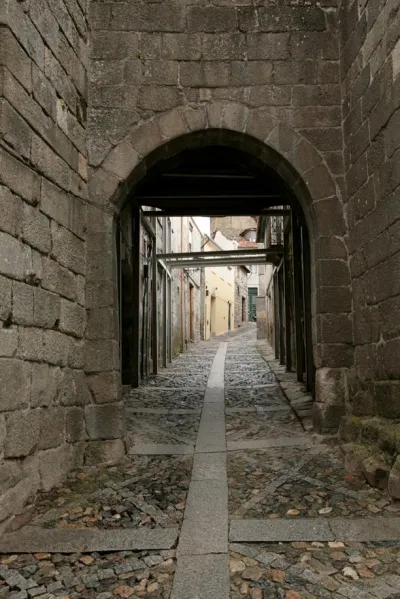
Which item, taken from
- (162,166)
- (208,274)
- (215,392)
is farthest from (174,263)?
(208,274)

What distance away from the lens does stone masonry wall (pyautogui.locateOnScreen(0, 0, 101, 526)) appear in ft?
8.73

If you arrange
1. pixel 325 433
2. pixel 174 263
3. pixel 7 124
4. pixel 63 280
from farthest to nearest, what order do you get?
pixel 174 263 < pixel 325 433 < pixel 63 280 < pixel 7 124

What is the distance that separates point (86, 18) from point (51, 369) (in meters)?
2.97

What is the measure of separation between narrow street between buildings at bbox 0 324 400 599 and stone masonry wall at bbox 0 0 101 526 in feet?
1.07

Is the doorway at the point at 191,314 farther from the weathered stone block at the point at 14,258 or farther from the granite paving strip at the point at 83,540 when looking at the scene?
the granite paving strip at the point at 83,540

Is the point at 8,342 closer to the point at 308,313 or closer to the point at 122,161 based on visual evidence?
the point at 122,161

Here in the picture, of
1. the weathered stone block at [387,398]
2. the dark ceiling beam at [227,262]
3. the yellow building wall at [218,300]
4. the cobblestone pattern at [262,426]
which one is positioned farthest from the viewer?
the yellow building wall at [218,300]

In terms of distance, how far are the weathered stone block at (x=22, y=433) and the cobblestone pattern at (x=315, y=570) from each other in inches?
51.2

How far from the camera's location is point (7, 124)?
267cm

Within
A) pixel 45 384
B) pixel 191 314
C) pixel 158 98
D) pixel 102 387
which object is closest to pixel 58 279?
pixel 45 384

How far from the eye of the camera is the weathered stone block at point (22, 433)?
2.63m

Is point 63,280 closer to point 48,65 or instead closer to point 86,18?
point 48,65

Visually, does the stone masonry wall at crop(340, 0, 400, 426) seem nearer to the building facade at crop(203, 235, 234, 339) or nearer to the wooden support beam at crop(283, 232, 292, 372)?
the wooden support beam at crop(283, 232, 292, 372)

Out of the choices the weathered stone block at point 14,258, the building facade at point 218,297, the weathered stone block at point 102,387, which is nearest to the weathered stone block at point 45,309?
the weathered stone block at point 14,258
